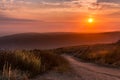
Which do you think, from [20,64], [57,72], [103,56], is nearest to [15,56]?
[20,64]

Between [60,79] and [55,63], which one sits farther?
[55,63]

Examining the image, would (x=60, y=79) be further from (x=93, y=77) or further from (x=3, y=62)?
(x=3, y=62)

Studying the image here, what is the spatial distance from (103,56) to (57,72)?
14.6m

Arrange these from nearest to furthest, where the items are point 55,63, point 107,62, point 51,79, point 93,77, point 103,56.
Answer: point 51,79 → point 93,77 → point 55,63 → point 107,62 → point 103,56

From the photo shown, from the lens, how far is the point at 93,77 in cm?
1836

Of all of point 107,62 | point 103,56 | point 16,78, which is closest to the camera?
point 16,78

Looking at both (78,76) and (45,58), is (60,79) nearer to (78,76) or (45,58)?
(78,76)

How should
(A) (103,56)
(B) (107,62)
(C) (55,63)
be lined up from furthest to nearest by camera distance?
(A) (103,56) → (B) (107,62) → (C) (55,63)

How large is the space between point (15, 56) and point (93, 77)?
5.32 metres

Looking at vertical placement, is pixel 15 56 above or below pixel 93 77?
above

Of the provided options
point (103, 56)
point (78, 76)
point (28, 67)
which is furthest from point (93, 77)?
point (103, 56)

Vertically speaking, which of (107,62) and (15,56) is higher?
(15,56)

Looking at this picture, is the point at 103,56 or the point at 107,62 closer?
the point at 107,62

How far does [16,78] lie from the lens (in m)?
15.0
